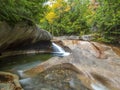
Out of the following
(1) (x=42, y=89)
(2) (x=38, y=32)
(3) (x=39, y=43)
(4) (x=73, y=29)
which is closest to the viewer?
(1) (x=42, y=89)

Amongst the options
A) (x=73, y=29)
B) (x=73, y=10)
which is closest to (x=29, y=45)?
(x=73, y=29)

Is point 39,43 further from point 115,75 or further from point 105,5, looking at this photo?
point 115,75

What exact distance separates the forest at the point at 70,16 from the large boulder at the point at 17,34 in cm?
44

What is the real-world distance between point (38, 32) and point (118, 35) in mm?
10252

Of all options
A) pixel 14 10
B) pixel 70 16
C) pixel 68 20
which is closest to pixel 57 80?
pixel 14 10

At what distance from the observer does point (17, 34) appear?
13.4 meters

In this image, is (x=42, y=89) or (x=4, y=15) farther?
(x=4, y=15)

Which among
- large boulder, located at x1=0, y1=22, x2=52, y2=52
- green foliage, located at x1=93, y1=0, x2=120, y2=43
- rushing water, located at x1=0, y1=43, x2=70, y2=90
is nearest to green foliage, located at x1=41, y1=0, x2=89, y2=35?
green foliage, located at x1=93, y1=0, x2=120, y2=43

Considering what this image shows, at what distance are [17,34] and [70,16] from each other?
90.3 feet

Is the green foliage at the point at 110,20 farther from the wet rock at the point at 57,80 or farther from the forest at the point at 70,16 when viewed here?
the wet rock at the point at 57,80

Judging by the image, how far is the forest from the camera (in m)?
11.0

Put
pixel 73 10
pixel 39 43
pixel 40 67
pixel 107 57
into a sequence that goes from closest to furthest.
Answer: pixel 40 67
pixel 107 57
pixel 39 43
pixel 73 10

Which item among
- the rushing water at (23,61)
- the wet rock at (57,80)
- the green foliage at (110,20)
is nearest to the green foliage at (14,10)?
the rushing water at (23,61)

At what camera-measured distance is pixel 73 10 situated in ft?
→ 135
